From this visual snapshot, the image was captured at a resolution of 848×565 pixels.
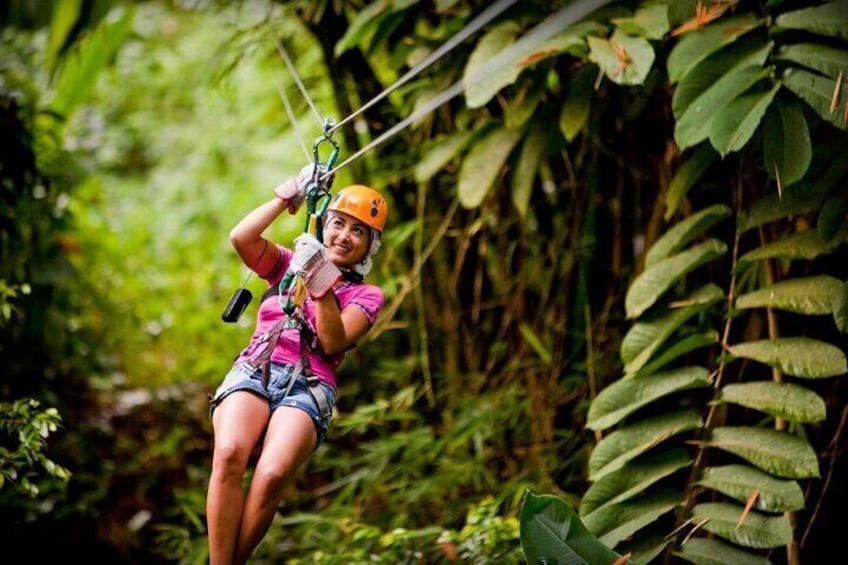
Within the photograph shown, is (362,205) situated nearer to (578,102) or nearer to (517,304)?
(578,102)

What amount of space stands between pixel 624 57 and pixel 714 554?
53.5 inches

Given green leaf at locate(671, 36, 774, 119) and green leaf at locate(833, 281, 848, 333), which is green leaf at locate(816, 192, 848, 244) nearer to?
green leaf at locate(833, 281, 848, 333)

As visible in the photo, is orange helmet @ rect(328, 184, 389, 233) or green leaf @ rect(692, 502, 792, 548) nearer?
orange helmet @ rect(328, 184, 389, 233)

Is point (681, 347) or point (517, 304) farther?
point (517, 304)

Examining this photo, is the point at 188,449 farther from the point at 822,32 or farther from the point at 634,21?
the point at 822,32

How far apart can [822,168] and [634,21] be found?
64 cm

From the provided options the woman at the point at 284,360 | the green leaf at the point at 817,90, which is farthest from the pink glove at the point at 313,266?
the green leaf at the point at 817,90

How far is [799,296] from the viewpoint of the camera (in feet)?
8.84

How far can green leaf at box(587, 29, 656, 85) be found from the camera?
254 cm

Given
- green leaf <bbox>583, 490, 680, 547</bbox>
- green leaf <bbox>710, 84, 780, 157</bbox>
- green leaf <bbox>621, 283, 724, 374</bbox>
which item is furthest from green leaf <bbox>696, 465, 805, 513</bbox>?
green leaf <bbox>710, 84, 780, 157</bbox>

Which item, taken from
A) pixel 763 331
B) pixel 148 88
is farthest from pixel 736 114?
pixel 148 88

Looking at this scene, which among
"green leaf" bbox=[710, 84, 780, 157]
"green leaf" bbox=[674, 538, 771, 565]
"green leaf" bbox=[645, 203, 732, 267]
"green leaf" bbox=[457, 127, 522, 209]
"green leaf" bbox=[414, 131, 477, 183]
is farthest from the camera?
"green leaf" bbox=[414, 131, 477, 183]

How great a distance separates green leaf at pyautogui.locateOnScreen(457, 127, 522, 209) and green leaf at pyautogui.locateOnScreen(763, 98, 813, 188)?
2.78ft

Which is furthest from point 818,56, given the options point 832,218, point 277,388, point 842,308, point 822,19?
point 277,388
